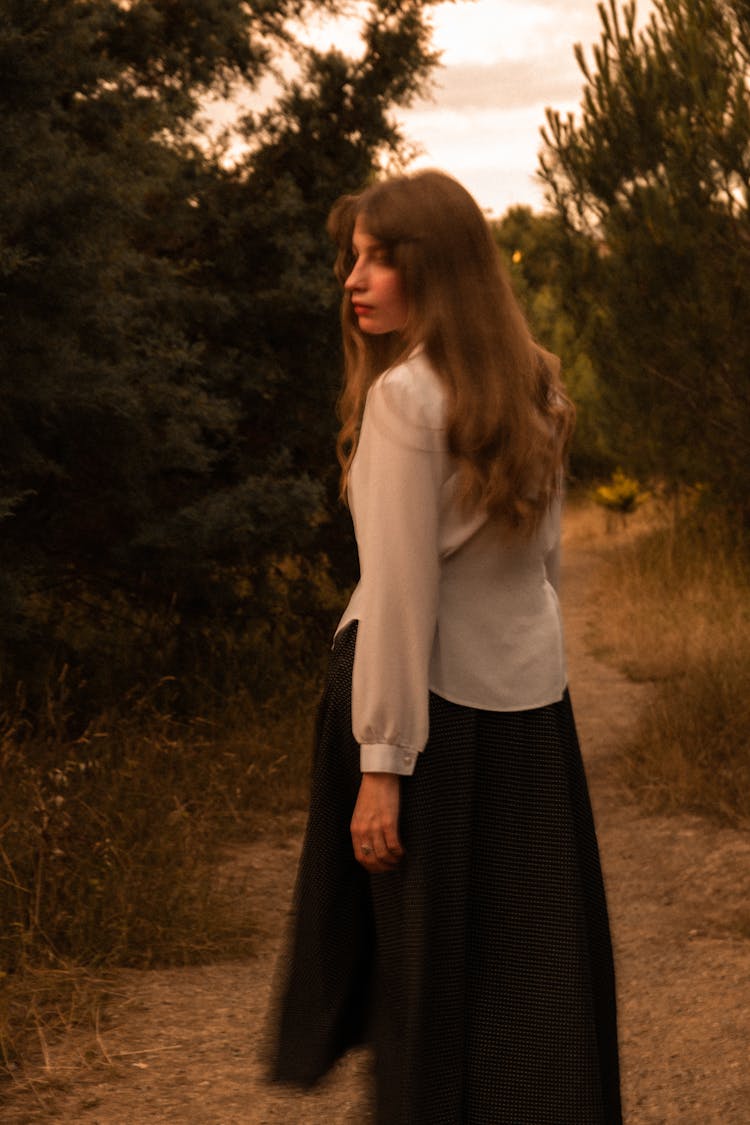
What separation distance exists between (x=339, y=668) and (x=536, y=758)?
1.08 ft

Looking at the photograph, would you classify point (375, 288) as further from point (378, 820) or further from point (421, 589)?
point (378, 820)

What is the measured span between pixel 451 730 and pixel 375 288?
67cm

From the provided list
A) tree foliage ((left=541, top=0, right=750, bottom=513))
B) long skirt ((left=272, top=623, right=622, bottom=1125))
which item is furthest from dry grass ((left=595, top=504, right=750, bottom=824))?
long skirt ((left=272, top=623, right=622, bottom=1125))

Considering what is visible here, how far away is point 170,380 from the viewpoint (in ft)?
20.2

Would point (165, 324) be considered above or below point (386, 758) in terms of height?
above

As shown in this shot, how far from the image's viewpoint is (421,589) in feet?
6.80

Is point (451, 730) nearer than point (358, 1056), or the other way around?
point (451, 730)

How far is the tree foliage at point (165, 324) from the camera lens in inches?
185

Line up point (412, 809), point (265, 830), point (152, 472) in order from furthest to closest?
point (152, 472), point (265, 830), point (412, 809)

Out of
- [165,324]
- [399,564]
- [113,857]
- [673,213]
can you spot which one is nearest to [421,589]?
[399,564]

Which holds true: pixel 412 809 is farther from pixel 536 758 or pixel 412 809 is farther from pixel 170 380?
pixel 170 380

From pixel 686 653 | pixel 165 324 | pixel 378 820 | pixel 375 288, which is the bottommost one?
pixel 686 653

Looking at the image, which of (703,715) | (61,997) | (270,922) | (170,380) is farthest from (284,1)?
(61,997)

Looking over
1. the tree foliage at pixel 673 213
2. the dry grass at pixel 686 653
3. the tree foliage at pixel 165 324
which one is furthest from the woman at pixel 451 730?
the tree foliage at pixel 673 213
